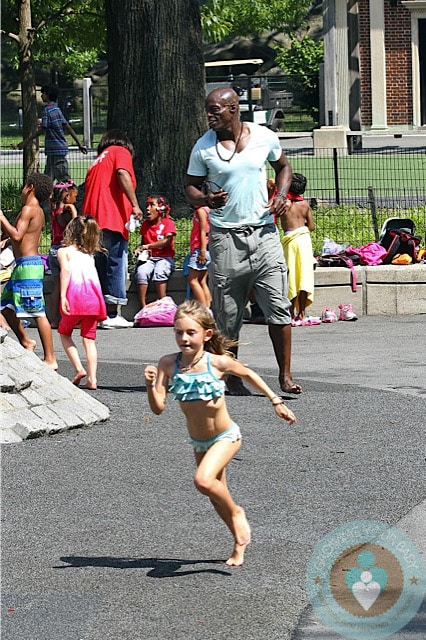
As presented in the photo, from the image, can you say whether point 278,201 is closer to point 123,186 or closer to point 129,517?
point 129,517

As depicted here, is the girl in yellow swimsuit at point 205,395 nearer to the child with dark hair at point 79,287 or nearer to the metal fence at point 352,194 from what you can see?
the child with dark hair at point 79,287

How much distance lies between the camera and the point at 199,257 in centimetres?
1215

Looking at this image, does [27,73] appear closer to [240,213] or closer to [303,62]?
[240,213]

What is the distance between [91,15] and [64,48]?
3139 mm

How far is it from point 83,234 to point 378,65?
29.1m

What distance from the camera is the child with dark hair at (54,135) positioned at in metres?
19.1

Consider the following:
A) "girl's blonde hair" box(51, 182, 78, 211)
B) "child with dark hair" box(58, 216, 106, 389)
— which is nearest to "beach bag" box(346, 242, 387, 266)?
"girl's blonde hair" box(51, 182, 78, 211)

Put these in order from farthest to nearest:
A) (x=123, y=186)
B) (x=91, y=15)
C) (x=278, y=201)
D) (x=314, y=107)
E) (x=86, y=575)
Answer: (x=314, y=107) < (x=91, y=15) < (x=123, y=186) < (x=278, y=201) < (x=86, y=575)

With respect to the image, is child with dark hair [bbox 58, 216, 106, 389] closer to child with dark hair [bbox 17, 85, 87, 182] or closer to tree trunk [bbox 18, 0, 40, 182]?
child with dark hair [bbox 17, 85, 87, 182]

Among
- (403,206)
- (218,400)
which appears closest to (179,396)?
(218,400)

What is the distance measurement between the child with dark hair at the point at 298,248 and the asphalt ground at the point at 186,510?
230cm

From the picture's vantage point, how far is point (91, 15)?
888 inches

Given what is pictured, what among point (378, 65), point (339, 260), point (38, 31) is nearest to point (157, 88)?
point (339, 260)

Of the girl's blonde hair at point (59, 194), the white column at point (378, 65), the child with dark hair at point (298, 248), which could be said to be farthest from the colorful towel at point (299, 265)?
the white column at point (378, 65)
